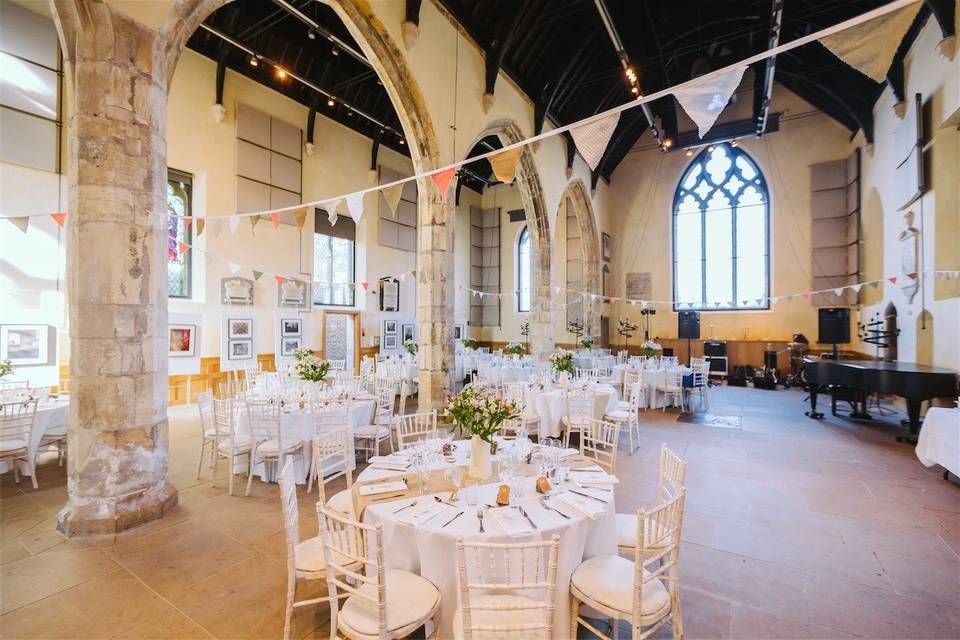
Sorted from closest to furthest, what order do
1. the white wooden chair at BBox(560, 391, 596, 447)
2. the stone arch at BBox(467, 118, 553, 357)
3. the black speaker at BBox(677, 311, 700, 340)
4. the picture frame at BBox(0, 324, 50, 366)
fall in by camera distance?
the white wooden chair at BBox(560, 391, 596, 447) → the picture frame at BBox(0, 324, 50, 366) → the stone arch at BBox(467, 118, 553, 357) → the black speaker at BBox(677, 311, 700, 340)

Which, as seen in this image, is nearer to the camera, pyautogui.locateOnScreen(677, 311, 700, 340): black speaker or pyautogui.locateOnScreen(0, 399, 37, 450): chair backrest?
pyautogui.locateOnScreen(0, 399, 37, 450): chair backrest

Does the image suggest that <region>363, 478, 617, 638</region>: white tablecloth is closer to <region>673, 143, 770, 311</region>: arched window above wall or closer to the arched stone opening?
the arched stone opening

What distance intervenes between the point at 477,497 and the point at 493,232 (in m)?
15.0

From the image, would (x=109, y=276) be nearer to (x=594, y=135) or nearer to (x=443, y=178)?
(x=443, y=178)

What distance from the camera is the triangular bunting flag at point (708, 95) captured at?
8.13ft

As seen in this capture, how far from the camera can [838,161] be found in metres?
11.6

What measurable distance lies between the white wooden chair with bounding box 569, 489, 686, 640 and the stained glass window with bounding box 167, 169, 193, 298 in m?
9.29

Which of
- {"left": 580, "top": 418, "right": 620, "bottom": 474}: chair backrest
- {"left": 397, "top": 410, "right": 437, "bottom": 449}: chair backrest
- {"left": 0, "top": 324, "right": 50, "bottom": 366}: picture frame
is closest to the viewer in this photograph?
{"left": 580, "top": 418, "right": 620, "bottom": 474}: chair backrest

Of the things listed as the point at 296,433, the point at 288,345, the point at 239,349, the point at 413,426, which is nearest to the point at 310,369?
the point at 296,433

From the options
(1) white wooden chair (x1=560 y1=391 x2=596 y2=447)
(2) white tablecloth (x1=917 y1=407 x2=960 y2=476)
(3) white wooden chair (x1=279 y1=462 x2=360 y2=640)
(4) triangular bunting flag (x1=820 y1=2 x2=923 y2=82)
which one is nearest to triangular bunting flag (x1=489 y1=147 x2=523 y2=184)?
(4) triangular bunting flag (x1=820 y1=2 x2=923 y2=82)

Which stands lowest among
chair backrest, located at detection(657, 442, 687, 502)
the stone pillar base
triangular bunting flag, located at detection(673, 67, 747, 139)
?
the stone pillar base

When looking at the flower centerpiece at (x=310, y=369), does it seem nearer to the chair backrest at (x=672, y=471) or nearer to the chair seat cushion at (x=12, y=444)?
the chair seat cushion at (x=12, y=444)

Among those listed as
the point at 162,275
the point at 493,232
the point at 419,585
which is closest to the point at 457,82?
the point at 162,275

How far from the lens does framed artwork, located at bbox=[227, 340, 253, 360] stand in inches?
348
